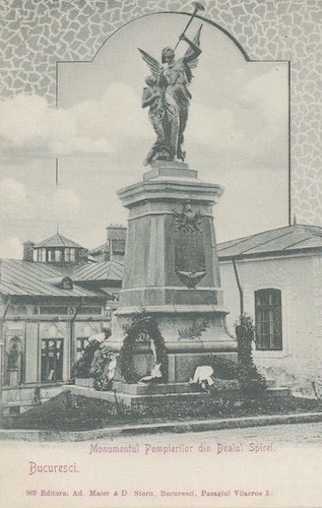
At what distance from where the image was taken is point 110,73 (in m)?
11.8

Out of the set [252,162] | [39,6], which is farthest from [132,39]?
[252,162]

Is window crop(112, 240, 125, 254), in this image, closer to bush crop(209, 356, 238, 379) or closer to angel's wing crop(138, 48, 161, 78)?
bush crop(209, 356, 238, 379)

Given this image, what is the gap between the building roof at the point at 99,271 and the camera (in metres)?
13.1

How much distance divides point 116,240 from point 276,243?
2.57m

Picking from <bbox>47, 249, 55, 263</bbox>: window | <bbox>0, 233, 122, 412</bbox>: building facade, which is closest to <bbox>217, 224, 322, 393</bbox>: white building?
<bbox>0, 233, 122, 412</bbox>: building facade

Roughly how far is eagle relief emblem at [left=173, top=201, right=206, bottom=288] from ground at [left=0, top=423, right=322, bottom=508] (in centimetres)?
267

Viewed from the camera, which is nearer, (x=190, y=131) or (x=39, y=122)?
(x=39, y=122)

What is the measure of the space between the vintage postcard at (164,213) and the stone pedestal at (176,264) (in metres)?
0.03

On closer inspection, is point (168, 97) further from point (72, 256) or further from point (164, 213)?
point (72, 256)

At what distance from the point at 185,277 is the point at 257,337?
1.75m

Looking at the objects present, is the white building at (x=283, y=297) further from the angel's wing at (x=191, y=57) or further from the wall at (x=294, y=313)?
the angel's wing at (x=191, y=57)

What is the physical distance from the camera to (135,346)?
38.3 feet

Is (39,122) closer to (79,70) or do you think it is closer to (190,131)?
(79,70)

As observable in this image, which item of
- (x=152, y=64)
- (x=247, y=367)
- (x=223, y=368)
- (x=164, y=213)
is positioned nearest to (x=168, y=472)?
(x=223, y=368)
